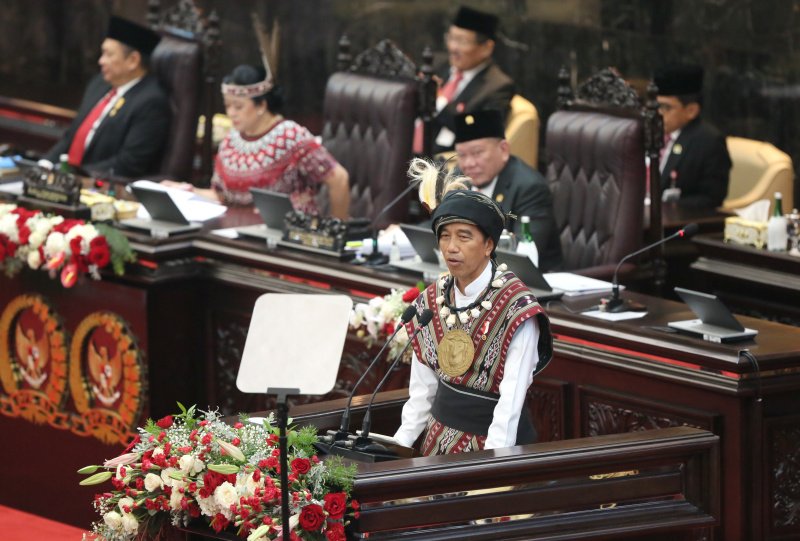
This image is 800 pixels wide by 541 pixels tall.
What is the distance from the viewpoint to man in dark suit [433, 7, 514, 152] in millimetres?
7004

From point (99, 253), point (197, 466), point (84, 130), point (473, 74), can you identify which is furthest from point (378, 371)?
point (84, 130)

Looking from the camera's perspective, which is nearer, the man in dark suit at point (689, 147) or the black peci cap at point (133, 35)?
the man in dark suit at point (689, 147)

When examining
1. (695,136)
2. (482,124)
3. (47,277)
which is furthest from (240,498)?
(695,136)

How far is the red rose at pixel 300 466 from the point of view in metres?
3.01

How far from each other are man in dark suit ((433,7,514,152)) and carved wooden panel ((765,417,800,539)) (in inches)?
122

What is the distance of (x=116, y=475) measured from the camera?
3207 mm

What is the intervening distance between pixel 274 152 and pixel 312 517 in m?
3.28

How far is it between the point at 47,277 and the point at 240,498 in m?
2.83

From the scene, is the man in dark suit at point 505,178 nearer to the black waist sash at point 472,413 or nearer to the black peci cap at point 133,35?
the black waist sash at point 472,413

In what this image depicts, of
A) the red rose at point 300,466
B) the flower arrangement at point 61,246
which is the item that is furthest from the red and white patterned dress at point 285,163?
the red rose at point 300,466

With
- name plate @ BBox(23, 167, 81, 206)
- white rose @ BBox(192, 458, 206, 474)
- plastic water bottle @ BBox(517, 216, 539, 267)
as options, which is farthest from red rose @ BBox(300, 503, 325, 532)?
name plate @ BBox(23, 167, 81, 206)

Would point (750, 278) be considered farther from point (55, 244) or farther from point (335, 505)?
point (335, 505)

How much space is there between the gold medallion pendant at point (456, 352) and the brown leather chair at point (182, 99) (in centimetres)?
372

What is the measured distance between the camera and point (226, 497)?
3.03m
